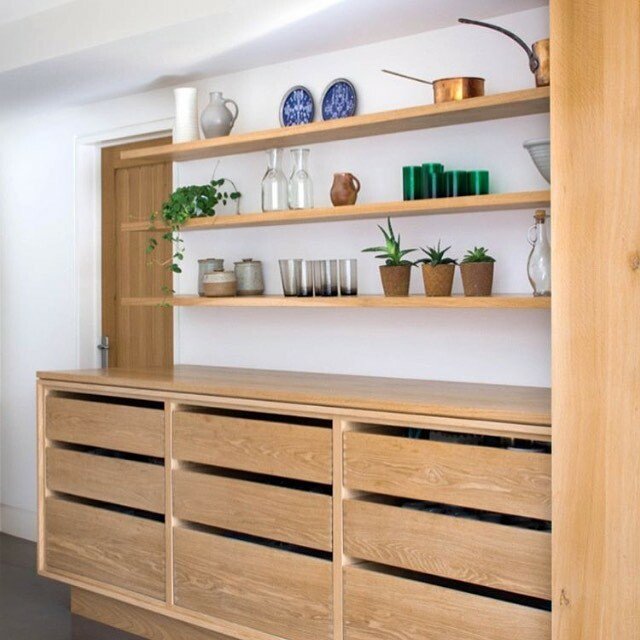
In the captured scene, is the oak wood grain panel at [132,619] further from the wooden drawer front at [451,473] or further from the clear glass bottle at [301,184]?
the clear glass bottle at [301,184]

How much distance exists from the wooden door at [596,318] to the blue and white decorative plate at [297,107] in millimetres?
1393

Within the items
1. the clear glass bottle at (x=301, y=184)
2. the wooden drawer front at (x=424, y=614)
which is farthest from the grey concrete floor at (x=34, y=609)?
the clear glass bottle at (x=301, y=184)

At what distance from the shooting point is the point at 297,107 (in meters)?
3.65

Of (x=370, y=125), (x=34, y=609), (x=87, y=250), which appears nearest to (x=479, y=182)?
(x=370, y=125)

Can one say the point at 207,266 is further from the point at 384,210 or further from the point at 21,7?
the point at 21,7

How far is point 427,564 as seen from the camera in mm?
2682

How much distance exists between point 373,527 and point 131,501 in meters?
1.09

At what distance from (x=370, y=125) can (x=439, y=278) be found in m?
0.60

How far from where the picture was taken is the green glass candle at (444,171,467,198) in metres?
3.11

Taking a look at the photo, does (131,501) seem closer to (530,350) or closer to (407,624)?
(407,624)

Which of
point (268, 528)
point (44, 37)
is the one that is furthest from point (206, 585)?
point (44, 37)

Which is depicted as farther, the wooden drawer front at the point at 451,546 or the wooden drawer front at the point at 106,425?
the wooden drawer front at the point at 106,425

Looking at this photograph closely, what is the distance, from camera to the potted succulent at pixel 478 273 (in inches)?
118

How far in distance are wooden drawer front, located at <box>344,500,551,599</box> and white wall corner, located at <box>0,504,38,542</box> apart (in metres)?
2.50
